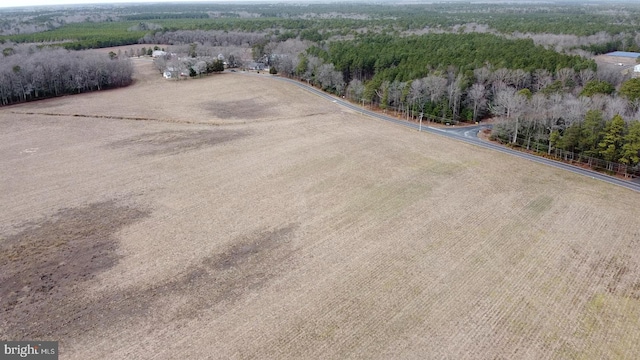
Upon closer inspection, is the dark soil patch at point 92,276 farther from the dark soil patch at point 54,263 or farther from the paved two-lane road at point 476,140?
the paved two-lane road at point 476,140

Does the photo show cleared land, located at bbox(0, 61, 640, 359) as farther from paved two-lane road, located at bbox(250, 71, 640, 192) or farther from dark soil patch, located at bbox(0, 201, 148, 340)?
paved two-lane road, located at bbox(250, 71, 640, 192)

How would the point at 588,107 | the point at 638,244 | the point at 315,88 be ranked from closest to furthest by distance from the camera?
the point at 638,244, the point at 588,107, the point at 315,88

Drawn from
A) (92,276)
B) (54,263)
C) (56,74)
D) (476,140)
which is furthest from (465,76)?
(56,74)

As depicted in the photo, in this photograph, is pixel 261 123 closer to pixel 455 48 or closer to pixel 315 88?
pixel 315 88

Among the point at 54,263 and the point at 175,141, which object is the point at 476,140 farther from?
the point at 54,263

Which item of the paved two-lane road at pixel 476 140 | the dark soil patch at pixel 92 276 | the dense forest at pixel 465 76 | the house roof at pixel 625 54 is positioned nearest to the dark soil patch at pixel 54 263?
the dark soil patch at pixel 92 276

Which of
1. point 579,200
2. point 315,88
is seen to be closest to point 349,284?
point 579,200

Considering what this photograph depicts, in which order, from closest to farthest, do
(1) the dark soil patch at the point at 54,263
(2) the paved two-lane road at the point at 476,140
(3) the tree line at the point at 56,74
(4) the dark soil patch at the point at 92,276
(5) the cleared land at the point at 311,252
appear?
(5) the cleared land at the point at 311,252, (4) the dark soil patch at the point at 92,276, (1) the dark soil patch at the point at 54,263, (2) the paved two-lane road at the point at 476,140, (3) the tree line at the point at 56,74
